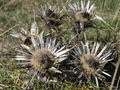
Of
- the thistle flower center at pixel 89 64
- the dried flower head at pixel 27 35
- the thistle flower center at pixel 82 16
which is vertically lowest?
the thistle flower center at pixel 89 64

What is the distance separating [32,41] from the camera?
2012 millimetres

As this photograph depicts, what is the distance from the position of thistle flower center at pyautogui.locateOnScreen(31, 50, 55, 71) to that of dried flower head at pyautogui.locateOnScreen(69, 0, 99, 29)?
0.36 m

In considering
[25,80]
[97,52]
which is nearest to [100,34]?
[97,52]

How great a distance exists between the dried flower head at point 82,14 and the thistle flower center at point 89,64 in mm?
311

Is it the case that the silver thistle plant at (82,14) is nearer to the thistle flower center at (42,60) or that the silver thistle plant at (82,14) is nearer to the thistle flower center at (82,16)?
the thistle flower center at (82,16)

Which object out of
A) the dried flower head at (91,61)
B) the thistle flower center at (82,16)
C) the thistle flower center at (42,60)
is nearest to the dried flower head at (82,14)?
the thistle flower center at (82,16)

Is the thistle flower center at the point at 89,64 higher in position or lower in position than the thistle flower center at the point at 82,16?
lower

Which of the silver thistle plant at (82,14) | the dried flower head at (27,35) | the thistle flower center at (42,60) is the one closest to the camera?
the thistle flower center at (42,60)

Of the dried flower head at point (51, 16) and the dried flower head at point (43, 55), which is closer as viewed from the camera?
the dried flower head at point (43, 55)

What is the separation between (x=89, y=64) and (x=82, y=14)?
1.40 feet

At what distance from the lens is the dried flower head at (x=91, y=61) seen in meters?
1.92

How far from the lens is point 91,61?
1.96 meters

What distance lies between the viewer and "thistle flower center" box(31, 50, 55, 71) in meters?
1.90

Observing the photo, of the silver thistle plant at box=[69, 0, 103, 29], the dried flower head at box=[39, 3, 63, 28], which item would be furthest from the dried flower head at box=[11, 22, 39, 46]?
the silver thistle plant at box=[69, 0, 103, 29]
